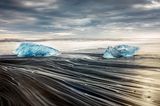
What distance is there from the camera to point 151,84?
9250 mm

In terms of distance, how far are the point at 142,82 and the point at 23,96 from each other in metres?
4.45

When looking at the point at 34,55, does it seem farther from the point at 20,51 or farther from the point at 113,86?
the point at 113,86

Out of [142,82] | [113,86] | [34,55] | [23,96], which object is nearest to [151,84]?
[142,82]

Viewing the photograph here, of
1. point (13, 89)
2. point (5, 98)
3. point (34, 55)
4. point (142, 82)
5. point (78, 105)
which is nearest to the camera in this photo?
point (78, 105)

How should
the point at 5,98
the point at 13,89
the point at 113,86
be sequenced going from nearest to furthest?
the point at 5,98, the point at 13,89, the point at 113,86

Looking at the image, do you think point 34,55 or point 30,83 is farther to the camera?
point 34,55

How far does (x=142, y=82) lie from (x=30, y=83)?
3732mm

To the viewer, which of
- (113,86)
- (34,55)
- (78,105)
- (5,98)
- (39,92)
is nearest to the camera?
(78,105)

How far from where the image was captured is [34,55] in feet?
79.6

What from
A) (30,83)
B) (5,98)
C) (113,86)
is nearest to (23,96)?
(5,98)

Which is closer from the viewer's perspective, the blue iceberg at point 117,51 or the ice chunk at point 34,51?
the blue iceberg at point 117,51

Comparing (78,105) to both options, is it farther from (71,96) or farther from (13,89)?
(13,89)

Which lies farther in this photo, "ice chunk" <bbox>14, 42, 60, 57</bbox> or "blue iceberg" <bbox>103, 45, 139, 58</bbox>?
"ice chunk" <bbox>14, 42, 60, 57</bbox>

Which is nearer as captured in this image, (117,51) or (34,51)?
(117,51)
